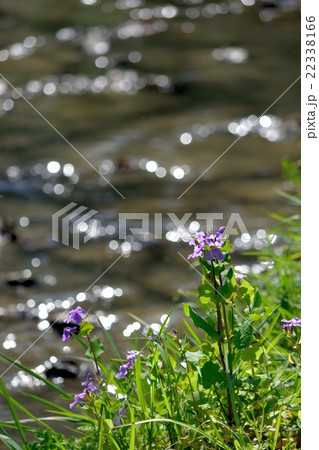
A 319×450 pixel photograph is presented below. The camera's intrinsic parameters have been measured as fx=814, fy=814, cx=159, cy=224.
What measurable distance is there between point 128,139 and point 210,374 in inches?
109

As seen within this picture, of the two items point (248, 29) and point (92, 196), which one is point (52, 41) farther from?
point (92, 196)

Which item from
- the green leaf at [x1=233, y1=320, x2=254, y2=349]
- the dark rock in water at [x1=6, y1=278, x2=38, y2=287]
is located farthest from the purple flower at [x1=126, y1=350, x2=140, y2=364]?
the dark rock in water at [x1=6, y1=278, x2=38, y2=287]

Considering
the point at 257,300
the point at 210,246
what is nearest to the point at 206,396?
the point at 257,300

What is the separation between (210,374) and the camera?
1724 millimetres

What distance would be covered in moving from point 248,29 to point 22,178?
274 cm

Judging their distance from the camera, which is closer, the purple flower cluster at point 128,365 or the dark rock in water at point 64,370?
the purple flower cluster at point 128,365

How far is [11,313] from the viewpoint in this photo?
3004mm

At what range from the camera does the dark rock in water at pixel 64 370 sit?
263 centimetres

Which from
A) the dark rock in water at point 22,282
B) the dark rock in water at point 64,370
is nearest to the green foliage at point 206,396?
the dark rock in water at point 64,370

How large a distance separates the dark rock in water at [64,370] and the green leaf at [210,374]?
0.98m

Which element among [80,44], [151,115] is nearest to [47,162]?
[151,115]

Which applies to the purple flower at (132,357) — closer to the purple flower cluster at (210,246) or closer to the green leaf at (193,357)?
the green leaf at (193,357)

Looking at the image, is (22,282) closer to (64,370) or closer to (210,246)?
(64,370)
